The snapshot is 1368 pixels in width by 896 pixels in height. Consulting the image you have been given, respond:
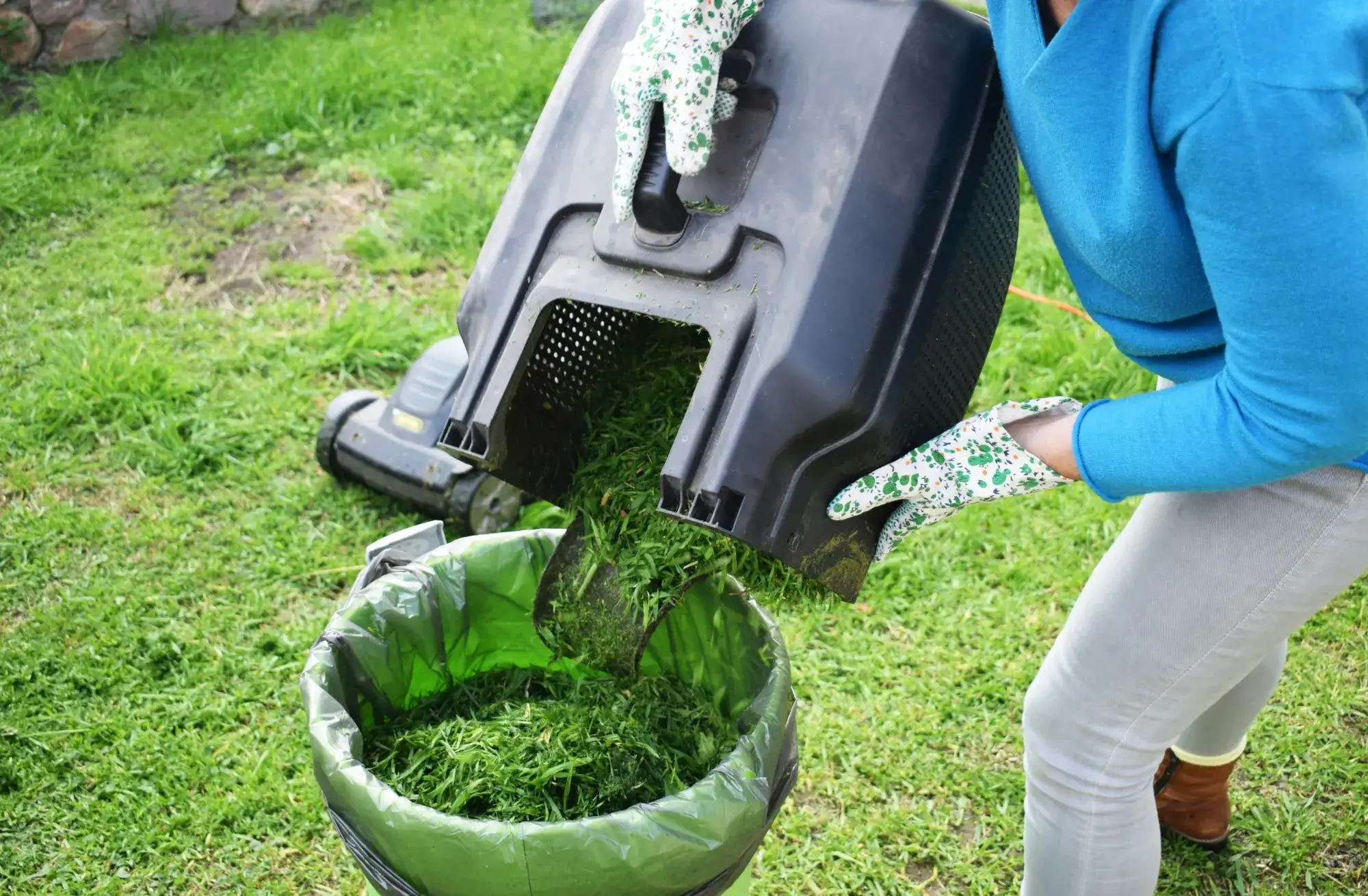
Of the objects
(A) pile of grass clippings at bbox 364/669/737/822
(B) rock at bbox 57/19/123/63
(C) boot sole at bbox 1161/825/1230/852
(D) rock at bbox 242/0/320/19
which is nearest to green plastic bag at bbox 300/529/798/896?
(A) pile of grass clippings at bbox 364/669/737/822

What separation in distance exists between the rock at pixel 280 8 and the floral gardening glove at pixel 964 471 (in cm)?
461

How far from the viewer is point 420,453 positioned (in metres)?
2.86

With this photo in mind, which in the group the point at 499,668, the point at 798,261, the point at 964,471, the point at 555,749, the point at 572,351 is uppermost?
the point at 798,261

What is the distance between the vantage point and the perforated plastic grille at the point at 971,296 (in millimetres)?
1502

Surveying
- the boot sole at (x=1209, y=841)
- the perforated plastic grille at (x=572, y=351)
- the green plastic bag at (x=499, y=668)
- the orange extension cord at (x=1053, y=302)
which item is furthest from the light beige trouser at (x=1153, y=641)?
the orange extension cord at (x=1053, y=302)

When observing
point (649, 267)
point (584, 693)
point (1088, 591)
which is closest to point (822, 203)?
point (649, 267)

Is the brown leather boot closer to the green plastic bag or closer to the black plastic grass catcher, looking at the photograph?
the green plastic bag

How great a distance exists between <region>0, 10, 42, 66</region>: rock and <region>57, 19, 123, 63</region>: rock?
9 cm

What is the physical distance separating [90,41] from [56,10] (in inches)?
6.1

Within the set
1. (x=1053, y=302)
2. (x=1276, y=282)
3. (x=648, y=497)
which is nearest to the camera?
(x=1276, y=282)

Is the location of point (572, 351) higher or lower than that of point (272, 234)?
higher

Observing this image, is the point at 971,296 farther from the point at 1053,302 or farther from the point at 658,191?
the point at 1053,302

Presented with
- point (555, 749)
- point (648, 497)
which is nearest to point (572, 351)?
point (648, 497)

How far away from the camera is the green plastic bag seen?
1.48 metres
